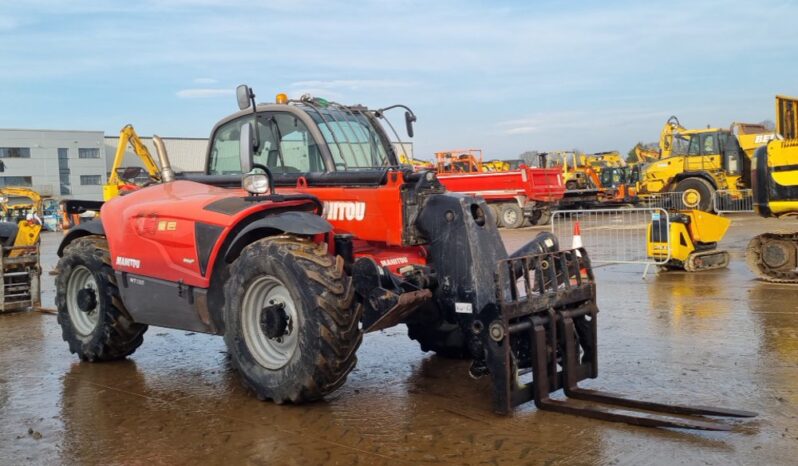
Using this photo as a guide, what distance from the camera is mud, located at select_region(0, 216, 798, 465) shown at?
4.26 meters

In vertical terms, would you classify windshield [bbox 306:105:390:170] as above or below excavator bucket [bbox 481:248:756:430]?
above

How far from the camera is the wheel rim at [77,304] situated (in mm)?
6992

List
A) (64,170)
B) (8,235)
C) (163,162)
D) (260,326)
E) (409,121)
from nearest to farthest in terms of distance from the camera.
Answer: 1. (260,326)
2. (163,162)
3. (409,121)
4. (8,235)
5. (64,170)

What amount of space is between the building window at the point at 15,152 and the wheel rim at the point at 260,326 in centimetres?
6246

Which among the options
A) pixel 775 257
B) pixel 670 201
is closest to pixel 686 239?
pixel 775 257

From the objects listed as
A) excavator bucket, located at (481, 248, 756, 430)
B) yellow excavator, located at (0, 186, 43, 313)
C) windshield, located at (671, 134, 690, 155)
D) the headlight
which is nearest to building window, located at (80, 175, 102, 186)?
windshield, located at (671, 134, 690, 155)

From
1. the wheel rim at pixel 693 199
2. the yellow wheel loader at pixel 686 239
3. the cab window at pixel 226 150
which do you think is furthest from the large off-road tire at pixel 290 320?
the wheel rim at pixel 693 199

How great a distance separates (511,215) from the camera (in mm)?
25281

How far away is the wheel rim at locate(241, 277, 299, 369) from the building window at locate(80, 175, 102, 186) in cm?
6338

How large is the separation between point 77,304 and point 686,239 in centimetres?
927

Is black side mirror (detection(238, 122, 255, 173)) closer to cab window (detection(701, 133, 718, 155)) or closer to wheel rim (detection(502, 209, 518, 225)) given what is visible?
wheel rim (detection(502, 209, 518, 225))

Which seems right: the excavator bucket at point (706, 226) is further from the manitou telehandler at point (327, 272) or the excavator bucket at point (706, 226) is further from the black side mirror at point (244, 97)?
the black side mirror at point (244, 97)

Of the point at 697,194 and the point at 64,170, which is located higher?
the point at 64,170

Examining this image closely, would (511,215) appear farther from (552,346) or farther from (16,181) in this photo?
(16,181)
